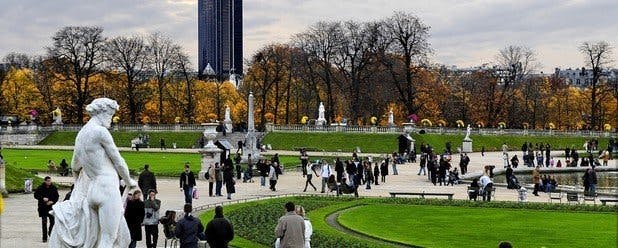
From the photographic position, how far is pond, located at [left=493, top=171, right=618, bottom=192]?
142 feet

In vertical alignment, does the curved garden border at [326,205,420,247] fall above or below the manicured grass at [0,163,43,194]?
below

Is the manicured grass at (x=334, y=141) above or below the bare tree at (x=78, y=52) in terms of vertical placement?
below

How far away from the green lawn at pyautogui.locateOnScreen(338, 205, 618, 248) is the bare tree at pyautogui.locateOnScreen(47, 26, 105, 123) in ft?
224

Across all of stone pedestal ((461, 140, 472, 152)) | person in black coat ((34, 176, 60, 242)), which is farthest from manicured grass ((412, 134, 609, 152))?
person in black coat ((34, 176, 60, 242))

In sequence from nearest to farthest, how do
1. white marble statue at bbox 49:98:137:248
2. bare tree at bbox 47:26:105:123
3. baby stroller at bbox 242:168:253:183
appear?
1. white marble statue at bbox 49:98:137:248
2. baby stroller at bbox 242:168:253:183
3. bare tree at bbox 47:26:105:123

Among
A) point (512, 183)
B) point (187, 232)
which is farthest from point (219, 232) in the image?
point (512, 183)

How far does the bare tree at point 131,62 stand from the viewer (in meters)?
92.4

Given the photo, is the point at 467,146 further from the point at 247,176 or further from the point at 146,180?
the point at 146,180

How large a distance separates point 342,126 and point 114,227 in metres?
68.9

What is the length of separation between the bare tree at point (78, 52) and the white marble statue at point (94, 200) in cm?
8252

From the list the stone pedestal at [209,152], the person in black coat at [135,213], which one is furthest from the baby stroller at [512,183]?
the person in black coat at [135,213]

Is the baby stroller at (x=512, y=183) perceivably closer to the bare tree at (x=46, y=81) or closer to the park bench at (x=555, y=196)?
the park bench at (x=555, y=196)

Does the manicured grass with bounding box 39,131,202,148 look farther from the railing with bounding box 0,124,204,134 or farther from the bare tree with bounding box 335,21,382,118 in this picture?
the bare tree with bounding box 335,21,382,118

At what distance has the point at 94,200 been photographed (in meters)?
9.54
